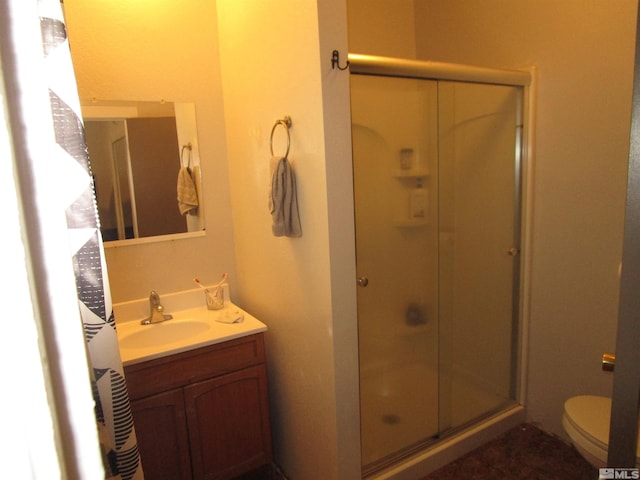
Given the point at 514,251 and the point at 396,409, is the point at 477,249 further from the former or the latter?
the point at 396,409

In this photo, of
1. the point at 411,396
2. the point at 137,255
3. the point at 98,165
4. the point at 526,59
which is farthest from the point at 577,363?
the point at 98,165

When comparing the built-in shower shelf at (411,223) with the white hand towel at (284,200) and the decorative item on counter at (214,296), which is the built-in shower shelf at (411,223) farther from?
the decorative item on counter at (214,296)

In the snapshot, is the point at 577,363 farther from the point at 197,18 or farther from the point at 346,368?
the point at 197,18

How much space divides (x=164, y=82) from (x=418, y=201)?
4.62 feet

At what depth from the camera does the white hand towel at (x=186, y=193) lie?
2.03 meters

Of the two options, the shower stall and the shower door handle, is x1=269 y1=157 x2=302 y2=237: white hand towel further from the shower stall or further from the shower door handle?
the shower door handle

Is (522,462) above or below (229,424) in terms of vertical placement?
below

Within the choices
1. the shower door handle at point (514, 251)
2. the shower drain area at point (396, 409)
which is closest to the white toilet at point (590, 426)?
the shower drain area at point (396, 409)

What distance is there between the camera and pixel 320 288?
1.53 meters

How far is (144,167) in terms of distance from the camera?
6.32ft

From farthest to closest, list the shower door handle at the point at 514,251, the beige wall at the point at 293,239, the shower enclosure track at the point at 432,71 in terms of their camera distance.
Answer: the shower door handle at the point at 514,251
the shower enclosure track at the point at 432,71
the beige wall at the point at 293,239

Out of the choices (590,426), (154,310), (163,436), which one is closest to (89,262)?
(163,436)

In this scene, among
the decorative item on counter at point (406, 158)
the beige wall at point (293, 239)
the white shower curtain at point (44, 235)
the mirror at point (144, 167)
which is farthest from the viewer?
the decorative item on counter at point (406, 158)

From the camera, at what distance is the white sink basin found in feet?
5.94
